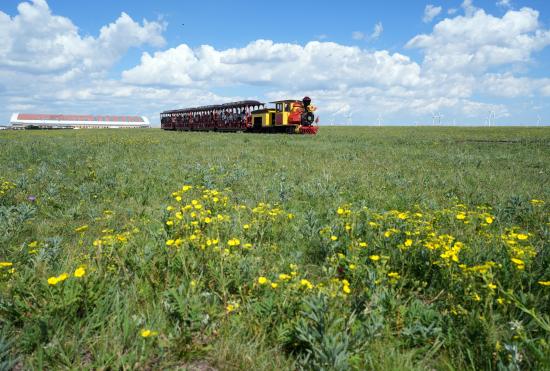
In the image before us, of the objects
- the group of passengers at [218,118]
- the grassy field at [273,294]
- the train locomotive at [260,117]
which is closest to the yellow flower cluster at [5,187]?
the grassy field at [273,294]

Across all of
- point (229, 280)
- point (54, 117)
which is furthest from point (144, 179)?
point (54, 117)

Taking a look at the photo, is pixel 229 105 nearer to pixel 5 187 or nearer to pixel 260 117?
pixel 260 117

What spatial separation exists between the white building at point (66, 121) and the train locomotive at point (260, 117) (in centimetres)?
8348

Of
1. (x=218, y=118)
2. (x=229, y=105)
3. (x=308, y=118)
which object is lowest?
(x=308, y=118)

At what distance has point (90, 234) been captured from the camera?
503 centimetres

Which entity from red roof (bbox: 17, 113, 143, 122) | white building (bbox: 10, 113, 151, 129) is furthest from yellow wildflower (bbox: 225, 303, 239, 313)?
red roof (bbox: 17, 113, 143, 122)

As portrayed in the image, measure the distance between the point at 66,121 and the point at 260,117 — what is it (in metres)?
109

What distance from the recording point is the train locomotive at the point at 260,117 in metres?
37.4

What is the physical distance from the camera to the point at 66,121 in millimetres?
120062

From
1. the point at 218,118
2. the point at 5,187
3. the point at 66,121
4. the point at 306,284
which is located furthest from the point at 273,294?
the point at 66,121

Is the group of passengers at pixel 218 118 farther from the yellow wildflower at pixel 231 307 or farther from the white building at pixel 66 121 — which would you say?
the white building at pixel 66 121

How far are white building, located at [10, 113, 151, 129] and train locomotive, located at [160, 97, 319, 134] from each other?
83.5m

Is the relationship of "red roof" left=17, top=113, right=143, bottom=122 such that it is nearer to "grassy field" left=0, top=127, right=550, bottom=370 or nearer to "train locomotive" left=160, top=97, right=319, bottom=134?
"train locomotive" left=160, top=97, right=319, bottom=134

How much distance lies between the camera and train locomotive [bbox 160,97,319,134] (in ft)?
123
